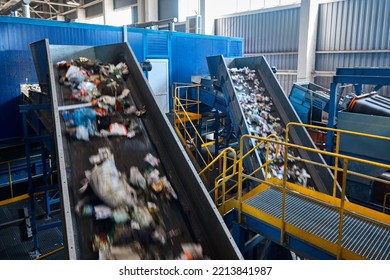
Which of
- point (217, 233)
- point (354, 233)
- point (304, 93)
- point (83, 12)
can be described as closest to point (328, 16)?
point (304, 93)

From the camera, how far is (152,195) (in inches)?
133

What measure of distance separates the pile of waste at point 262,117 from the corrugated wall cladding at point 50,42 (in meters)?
3.19

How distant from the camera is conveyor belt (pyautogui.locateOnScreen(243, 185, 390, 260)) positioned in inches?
123

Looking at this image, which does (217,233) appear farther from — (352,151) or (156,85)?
(156,85)

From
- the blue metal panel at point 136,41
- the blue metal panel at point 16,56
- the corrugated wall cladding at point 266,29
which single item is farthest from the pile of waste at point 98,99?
the corrugated wall cladding at point 266,29

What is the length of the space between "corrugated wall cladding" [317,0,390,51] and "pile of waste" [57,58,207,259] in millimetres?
11293

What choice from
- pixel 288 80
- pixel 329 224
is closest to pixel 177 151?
pixel 329 224

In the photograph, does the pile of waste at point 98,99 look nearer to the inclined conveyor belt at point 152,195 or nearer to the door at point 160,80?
the inclined conveyor belt at point 152,195

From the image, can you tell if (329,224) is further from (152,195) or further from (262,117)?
(262,117)

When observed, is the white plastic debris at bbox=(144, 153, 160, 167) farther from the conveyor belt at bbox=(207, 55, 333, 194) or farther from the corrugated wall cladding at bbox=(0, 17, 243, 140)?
the corrugated wall cladding at bbox=(0, 17, 243, 140)

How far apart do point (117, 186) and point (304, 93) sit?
8109 millimetres

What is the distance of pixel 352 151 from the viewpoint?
6.04m

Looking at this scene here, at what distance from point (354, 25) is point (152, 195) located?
12.5 meters

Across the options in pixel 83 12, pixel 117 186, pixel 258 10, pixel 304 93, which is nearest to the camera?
pixel 117 186
